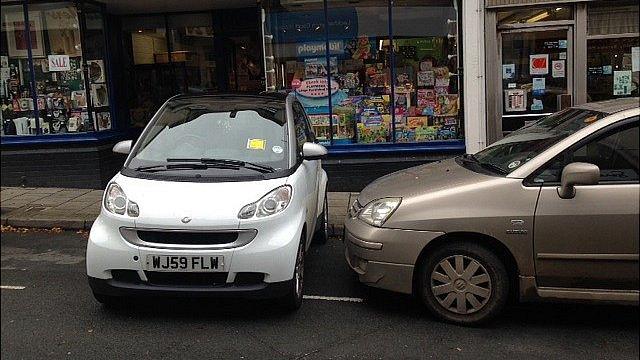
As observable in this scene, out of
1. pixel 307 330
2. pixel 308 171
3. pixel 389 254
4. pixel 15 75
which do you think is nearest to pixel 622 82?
pixel 308 171

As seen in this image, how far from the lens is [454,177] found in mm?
4812

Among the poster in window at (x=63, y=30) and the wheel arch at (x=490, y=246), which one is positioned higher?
the poster in window at (x=63, y=30)

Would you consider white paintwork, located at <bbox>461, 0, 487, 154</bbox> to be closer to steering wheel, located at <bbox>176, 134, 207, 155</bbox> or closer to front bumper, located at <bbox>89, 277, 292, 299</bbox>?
steering wheel, located at <bbox>176, 134, 207, 155</bbox>

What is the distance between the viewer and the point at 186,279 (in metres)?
4.47

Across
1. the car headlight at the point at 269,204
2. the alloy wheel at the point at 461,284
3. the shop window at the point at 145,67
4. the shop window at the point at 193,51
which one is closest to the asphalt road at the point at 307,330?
the alloy wheel at the point at 461,284

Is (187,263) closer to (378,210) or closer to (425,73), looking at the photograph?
(378,210)

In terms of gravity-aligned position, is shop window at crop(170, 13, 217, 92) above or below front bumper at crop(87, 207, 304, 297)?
above

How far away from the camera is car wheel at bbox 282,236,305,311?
15.3ft

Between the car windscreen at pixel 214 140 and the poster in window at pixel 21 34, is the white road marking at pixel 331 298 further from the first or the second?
the poster in window at pixel 21 34

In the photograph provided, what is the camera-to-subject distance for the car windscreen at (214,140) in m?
5.10

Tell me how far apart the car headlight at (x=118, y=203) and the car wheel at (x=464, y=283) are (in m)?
2.23

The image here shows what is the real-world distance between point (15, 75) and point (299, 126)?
255 inches

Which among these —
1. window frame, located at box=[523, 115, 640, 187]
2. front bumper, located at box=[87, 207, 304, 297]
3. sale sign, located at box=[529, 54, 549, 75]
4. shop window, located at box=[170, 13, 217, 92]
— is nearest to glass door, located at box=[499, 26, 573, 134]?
sale sign, located at box=[529, 54, 549, 75]

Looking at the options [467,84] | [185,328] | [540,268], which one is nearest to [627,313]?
[540,268]
